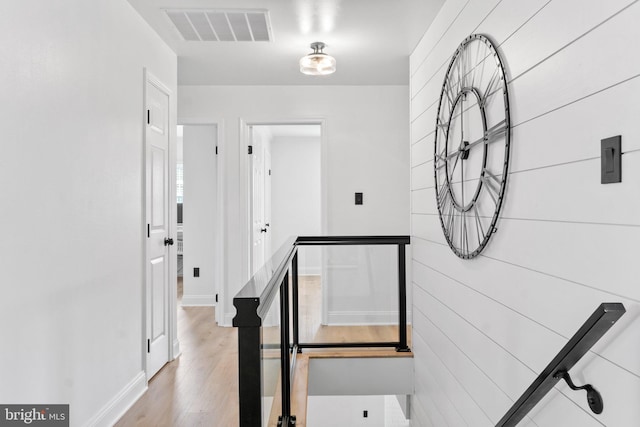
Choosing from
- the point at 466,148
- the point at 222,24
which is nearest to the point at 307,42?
the point at 222,24

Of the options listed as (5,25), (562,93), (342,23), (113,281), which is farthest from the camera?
(342,23)

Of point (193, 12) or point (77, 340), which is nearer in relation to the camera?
point (77, 340)

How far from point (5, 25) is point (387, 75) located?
3.09 metres

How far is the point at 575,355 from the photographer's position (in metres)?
1.20

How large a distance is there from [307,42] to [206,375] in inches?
97.1

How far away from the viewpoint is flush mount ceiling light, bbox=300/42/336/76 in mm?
3279

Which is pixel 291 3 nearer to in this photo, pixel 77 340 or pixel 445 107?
pixel 445 107

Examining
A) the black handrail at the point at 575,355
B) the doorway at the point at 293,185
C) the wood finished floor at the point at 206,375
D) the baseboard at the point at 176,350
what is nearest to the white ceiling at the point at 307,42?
the wood finished floor at the point at 206,375

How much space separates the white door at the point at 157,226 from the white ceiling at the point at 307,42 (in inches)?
20.3

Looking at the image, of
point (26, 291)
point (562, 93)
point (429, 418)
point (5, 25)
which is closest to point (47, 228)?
point (26, 291)

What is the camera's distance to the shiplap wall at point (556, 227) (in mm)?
1098

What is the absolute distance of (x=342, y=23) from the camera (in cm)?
292

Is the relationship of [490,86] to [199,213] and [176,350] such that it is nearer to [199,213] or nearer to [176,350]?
[176,350]

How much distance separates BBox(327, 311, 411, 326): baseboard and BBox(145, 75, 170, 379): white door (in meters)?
1.25
